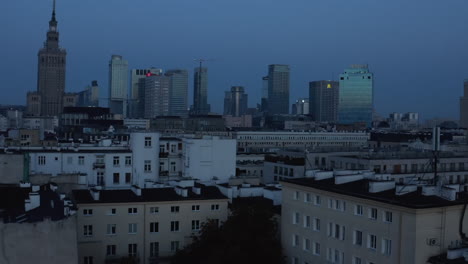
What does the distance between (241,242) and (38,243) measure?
13.8 meters

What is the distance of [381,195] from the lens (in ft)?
104

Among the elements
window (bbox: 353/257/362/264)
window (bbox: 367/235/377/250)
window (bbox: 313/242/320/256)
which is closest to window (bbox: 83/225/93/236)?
window (bbox: 313/242/320/256)

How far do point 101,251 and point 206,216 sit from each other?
24.3 feet

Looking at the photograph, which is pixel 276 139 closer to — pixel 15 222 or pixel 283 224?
pixel 283 224

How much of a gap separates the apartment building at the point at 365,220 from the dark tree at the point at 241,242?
1586mm

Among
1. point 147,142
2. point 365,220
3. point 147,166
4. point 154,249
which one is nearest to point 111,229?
point 154,249

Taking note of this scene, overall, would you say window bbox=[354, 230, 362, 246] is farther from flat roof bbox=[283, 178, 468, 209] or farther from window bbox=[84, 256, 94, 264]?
window bbox=[84, 256, 94, 264]

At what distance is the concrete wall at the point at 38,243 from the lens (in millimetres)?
25281

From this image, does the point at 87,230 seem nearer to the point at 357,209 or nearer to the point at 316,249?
the point at 316,249

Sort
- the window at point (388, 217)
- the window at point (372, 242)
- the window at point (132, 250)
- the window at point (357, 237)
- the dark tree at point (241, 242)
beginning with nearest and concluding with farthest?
the window at point (388, 217) → the window at point (372, 242) → the window at point (357, 237) → the dark tree at point (241, 242) → the window at point (132, 250)

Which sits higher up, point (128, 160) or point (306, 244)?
point (128, 160)

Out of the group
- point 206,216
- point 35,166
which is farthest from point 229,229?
point 35,166

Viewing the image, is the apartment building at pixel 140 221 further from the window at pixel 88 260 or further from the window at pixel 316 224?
the window at pixel 316 224

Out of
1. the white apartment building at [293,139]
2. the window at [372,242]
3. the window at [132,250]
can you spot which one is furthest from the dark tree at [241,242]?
the white apartment building at [293,139]
